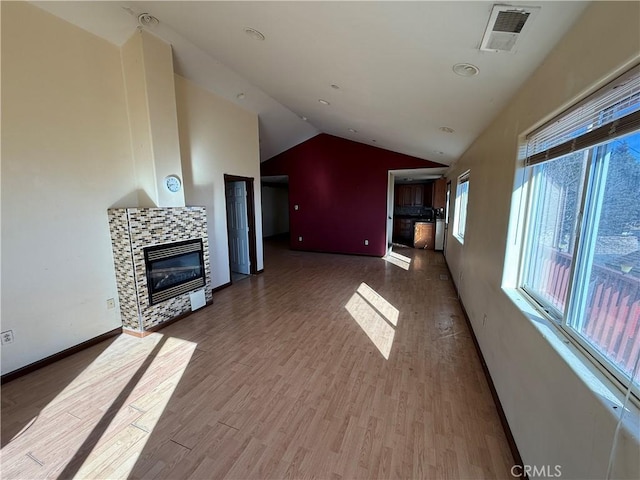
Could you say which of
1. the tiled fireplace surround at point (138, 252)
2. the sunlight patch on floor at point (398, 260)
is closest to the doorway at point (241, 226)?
the tiled fireplace surround at point (138, 252)

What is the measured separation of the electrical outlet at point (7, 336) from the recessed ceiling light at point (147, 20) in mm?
3114

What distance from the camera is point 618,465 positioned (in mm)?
796

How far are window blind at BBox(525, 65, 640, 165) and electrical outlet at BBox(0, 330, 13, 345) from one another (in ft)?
13.5

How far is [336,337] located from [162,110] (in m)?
3.25

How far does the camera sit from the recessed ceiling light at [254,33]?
2.27 meters

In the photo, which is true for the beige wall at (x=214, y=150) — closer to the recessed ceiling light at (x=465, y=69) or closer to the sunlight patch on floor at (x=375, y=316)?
the sunlight patch on floor at (x=375, y=316)

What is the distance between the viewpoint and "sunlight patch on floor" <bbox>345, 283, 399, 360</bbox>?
113 inches

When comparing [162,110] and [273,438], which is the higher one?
[162,110]

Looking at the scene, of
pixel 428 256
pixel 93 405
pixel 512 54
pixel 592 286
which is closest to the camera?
pixel 592 286

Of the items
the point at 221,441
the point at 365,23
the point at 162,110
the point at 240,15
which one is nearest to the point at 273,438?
the point at 221,441

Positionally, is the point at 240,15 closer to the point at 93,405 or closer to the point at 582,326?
the point at 582,326

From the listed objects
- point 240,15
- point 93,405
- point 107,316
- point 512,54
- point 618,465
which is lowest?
point 93,405

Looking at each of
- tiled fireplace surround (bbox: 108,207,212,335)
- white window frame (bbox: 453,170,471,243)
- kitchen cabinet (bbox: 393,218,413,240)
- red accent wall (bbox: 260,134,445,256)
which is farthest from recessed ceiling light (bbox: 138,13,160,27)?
kitchen cabinet (bbox: 393,218,413,240)

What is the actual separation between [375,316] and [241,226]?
10.2ft
